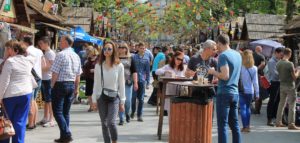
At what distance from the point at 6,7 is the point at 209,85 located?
7129 millimetres

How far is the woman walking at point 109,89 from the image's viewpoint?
24.8 ft

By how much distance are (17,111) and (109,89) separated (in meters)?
1.36

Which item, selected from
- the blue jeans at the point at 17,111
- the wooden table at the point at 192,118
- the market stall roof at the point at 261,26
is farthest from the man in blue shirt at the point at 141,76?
the market stall roof at the point at 261,26

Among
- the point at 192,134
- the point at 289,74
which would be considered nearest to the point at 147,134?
the point at 192,134

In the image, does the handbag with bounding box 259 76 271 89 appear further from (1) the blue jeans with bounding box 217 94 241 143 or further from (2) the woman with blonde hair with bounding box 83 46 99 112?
(1) the blue jeans with bounding box 217 94 241 143

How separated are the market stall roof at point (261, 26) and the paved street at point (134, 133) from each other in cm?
1423

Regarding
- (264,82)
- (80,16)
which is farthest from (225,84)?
(80,16)

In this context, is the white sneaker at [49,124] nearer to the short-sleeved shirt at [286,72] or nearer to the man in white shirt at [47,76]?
the man in white shirt at [47,76]

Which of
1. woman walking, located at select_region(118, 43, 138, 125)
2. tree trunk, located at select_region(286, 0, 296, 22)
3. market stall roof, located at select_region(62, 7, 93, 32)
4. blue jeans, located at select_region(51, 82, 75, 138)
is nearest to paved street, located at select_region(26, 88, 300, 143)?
blue jeans, located at select_region(51, 82, 75, 138)

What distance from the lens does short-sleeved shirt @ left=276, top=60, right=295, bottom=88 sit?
11.1 meters

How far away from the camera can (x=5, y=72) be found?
7027 mm

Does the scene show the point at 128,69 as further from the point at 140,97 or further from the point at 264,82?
the point at 264,82

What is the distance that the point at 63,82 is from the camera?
864cm

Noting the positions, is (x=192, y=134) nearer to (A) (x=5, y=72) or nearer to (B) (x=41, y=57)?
(A) (x=5, y=72)
